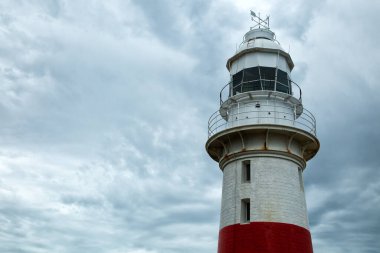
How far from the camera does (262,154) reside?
18266 millimetres

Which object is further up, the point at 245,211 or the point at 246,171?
the point at 246,171

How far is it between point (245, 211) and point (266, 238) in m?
1.70

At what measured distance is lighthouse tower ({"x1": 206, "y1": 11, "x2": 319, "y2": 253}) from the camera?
1708 cm

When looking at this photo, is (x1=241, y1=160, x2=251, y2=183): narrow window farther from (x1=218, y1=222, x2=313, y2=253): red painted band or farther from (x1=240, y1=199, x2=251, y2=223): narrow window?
(x1=218, y1=222, x2=313, y2=253): red painted band

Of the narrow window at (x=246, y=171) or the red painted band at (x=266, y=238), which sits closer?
the red painted band at (x=266, y=238)

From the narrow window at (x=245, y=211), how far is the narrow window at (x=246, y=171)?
985mm

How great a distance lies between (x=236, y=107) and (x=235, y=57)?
302cm

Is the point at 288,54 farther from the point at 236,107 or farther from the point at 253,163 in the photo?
the point at 253,163

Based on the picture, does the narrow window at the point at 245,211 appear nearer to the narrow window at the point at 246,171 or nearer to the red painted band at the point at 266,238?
the red painted band at the point at 266,238

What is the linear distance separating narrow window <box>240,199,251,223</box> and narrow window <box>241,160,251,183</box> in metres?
0.99

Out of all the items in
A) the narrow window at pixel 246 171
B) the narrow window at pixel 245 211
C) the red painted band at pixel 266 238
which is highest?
the narrow window at pixel 246 171

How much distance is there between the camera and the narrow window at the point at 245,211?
1769cm

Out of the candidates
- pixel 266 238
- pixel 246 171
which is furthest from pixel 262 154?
pixel 266 238

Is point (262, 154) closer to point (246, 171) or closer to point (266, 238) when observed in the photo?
point (246, 171)
